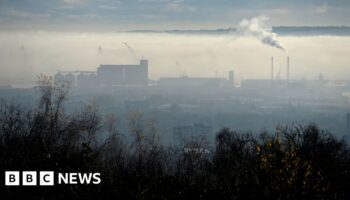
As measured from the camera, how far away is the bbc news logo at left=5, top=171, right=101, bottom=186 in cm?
1266

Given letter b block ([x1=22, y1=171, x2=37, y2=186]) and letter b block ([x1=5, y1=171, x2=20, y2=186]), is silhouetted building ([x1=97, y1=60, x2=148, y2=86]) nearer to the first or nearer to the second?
letter b block ([x1=5, y1=171, x2=20, y2=186])

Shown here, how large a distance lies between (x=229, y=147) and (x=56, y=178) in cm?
1588

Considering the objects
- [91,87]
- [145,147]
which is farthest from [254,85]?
[145,147]

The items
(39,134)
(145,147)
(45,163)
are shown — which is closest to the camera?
(45,163)

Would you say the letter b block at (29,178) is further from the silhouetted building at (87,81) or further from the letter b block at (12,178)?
the silhouetted building at (87,81)

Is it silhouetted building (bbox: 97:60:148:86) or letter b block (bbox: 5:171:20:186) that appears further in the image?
silhouetted building (bbox: 97:60:148:86)

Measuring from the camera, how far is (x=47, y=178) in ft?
42.2

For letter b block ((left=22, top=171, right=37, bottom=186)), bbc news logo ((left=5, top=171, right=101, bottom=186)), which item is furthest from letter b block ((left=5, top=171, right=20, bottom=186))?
letter b block ((left=22, top=171, right=37, bottom=186))

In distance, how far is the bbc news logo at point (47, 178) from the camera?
1266 centimetres

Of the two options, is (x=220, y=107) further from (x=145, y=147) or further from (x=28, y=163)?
(x=28, y=163)

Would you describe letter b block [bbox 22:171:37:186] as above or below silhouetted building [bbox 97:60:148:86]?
below

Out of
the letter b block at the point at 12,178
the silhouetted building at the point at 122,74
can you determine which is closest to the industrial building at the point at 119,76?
the silhouetted building at the point at 122,74

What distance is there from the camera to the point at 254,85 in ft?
608

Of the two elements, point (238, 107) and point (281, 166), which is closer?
point (281, 166)
